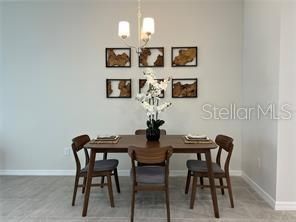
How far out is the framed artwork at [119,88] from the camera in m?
4.48

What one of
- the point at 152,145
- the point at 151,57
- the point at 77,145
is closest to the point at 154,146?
the point at 152,145

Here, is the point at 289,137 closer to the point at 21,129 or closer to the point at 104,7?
the point at 104,7

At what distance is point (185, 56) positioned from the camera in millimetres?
4430

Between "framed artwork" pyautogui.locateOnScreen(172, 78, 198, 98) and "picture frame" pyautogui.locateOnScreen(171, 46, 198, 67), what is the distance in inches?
10.2

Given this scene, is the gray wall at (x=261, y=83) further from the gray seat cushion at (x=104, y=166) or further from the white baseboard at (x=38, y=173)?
the white baseboard at (x=38, y=173)

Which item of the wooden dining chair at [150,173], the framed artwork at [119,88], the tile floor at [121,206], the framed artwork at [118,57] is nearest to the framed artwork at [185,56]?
the framed artwork at [118,57]

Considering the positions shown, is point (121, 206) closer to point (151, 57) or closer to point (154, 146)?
point (154, 146)

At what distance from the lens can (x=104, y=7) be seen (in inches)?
175

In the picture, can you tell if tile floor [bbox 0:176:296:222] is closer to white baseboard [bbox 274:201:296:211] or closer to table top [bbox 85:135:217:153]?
white baseboard [bbox 274:201:296:211]

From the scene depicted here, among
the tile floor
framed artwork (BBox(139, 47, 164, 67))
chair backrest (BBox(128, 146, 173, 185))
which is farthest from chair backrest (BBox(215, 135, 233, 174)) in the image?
framed artwork (BBox(139, 47, 164, 67))

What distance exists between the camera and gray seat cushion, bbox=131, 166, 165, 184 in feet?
9.41

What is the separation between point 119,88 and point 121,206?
194 cm

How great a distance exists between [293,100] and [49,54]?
3.61 metres

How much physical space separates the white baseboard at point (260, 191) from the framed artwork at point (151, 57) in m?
2.19
